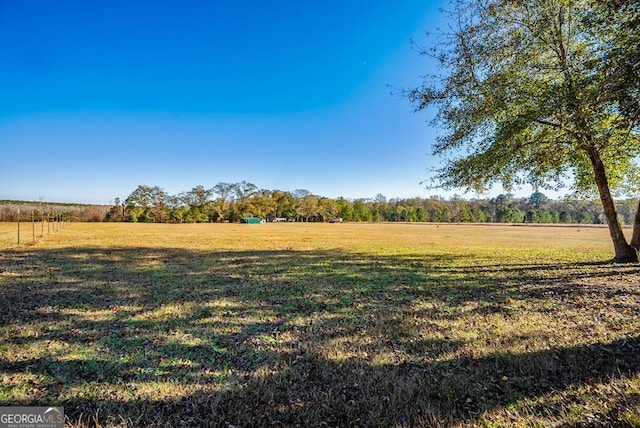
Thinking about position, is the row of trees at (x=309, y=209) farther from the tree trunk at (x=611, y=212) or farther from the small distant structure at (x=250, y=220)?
the tree trunk at (x=611, y=212)

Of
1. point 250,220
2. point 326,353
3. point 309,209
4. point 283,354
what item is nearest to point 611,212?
point 326,353

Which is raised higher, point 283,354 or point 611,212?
point 611,212

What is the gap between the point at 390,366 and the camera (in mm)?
3994

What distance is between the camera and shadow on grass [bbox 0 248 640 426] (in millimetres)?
3193

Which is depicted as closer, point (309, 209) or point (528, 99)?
point (528, 99)

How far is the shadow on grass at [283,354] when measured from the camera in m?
3.19

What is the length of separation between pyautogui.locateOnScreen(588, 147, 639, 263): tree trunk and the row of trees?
82882 mm

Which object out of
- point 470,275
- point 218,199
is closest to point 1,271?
point 470,275

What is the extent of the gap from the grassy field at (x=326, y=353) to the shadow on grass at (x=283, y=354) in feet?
0.07

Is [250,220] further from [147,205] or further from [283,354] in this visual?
[283,354]

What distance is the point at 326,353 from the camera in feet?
14.5

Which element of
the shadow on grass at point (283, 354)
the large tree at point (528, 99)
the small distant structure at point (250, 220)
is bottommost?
the shadow on grass at point (283, 354)

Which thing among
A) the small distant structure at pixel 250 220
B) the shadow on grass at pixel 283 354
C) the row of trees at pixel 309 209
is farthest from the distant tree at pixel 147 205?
the shadow on grass at pixel 283 354

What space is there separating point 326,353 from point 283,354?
2.12 ft
